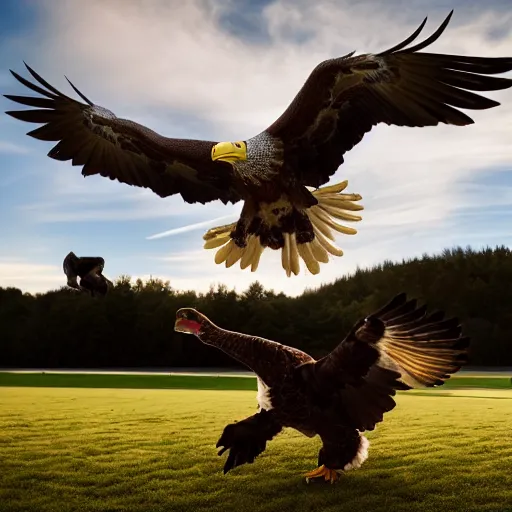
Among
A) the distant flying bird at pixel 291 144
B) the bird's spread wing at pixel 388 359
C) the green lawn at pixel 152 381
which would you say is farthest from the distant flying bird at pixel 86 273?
the green lawn at pixel 152 381

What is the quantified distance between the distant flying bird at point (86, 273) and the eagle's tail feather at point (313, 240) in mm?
1221

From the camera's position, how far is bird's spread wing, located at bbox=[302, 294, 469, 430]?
3.67 metres

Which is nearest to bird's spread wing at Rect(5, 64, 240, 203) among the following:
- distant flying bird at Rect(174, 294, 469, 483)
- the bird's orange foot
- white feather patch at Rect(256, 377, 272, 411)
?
distant flying bird at Rect(174, 294, 469, 483)

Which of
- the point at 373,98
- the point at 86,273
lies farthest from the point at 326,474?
the point at 373,98

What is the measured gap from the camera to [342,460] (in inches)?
168

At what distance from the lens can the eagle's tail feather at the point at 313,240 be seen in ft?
17.4

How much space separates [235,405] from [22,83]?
701cm

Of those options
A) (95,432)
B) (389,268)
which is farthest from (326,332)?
(95,432)

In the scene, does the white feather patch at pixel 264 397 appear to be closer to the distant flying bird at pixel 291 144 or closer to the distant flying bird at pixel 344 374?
the distant flying bird at pixel 344 374

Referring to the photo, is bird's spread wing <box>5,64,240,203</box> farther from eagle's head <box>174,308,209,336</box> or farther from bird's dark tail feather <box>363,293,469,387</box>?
bird's dark tail feather <box>363,293,469,387</box>

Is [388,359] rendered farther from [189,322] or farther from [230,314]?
[230,314]

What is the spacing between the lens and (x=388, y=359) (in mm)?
3789

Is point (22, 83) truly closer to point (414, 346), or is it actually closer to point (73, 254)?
point (73, 254)

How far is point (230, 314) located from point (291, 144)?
A: 735 inches
